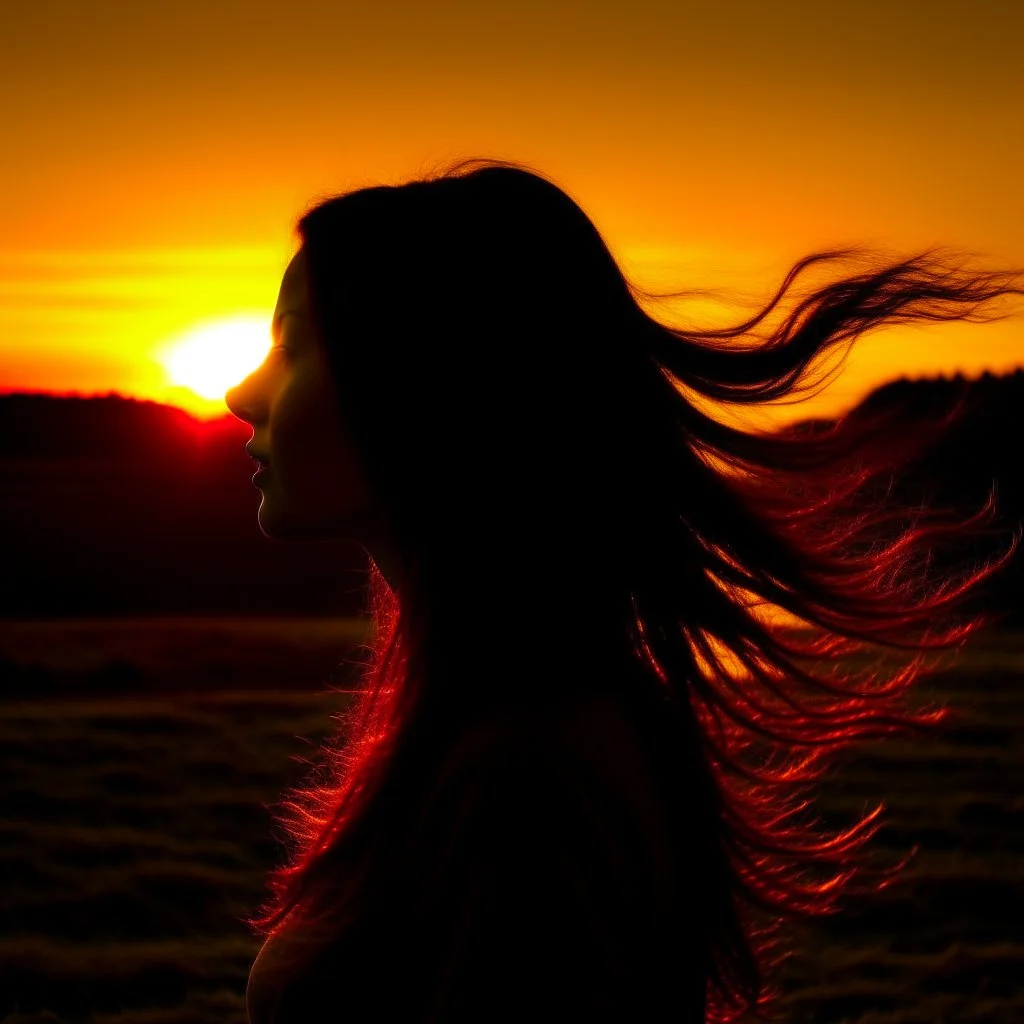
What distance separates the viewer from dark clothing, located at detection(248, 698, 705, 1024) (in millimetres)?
1270

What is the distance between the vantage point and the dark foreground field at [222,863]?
473 cm

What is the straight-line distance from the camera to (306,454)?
1659mm

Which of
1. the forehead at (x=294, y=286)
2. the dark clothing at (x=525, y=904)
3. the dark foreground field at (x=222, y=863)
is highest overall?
the forehead at (x=294, y=286)

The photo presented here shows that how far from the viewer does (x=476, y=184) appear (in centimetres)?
167

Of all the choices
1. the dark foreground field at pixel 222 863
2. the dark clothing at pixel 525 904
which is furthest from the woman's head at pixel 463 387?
the dark foreground field at pixel 222 863

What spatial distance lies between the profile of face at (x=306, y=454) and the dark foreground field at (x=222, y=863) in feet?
6.09

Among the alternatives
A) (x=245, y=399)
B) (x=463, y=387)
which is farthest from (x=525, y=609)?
(x=245, y=399)

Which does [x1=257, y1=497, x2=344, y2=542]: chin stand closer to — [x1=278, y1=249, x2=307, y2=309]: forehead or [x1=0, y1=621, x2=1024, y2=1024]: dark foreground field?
[x1=278, y1=249, x2=307, y2=309]: forehead

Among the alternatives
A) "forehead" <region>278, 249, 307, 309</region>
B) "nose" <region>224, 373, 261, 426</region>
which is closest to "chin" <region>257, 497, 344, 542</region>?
"nose" <region>224, 373, 261, 426</region>

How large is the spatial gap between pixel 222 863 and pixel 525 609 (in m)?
4.51

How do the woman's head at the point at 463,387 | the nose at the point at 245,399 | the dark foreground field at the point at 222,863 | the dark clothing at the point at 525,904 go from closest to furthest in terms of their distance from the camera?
1. the dark clothing at the point at 525,904
2. the woman's head at the point at 463,387
3. the nose at the point at 245,399
4. the dark foreground field at the point at 222,863

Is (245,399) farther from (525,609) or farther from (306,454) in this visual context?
(525,609)

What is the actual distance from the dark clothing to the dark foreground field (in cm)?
209

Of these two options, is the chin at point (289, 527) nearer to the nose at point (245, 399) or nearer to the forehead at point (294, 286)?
the nose at point (245, 399)
